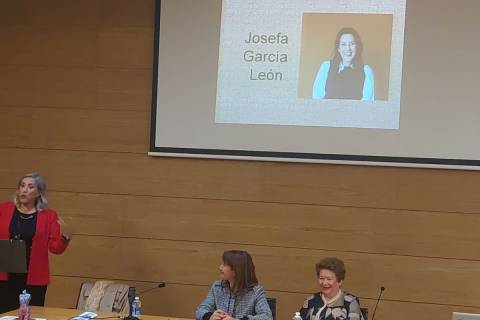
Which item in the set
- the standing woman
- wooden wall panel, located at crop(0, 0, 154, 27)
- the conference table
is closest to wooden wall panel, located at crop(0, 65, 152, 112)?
wooden wall panel, located at crop(0, 0, 154, 27)

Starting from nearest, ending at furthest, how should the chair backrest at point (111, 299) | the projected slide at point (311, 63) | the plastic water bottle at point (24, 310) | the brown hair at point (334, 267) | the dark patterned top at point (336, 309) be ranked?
the plastic water bottle at point (24, 310), the dark patterned top at point (336, 309), the brown hair at point (334, 267), the chair backrest at point (111, 299), the projected slide at point (311, 63)

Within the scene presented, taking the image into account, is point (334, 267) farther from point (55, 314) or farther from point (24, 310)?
point (24, 310)

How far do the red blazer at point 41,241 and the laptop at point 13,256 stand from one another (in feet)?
0.80

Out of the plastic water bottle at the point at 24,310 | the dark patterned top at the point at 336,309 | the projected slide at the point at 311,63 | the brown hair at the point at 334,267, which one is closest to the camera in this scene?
the plastic water bottle at the point at 24,310

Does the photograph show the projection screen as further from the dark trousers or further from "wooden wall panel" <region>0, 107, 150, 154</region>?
the dark trousers

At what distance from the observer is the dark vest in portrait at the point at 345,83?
188 inches

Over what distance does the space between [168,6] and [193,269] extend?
2062 millimetres

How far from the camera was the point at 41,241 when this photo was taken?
13.6 ft

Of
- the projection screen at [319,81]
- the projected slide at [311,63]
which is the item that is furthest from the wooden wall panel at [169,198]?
the projected slide at [311,63]

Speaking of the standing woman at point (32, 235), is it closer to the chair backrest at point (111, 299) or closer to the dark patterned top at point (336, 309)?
the chair backrest at point (111, 299)

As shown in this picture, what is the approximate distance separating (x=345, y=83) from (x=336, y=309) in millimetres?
1798

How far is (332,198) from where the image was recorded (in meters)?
4.83

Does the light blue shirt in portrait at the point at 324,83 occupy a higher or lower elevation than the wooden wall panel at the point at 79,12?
lower

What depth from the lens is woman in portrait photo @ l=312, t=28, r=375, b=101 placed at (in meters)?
4.77
